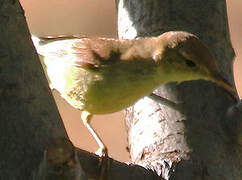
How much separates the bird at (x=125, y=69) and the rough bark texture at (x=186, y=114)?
0.06 m

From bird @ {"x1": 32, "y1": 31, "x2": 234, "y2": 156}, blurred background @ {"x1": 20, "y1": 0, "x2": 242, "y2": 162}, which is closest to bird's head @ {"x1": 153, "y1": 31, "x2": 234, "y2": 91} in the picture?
bird @ {"x1": 32, "y1": 31, "x2": 234, "y2": 156}

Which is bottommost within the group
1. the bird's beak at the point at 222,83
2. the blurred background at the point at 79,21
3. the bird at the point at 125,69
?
the blurred background at the point at 79,21

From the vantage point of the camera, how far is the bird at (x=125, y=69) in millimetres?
3076

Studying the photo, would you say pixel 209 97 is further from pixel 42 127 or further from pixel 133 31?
pixel 42 127

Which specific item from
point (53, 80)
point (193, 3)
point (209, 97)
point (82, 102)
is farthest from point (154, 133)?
point (53, 80)

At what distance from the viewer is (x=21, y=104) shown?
68.3 inches

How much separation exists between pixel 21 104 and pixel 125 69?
1567mm

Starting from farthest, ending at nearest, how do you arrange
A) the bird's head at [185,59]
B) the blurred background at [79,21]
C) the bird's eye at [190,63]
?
the blurred background at [79,21]
the bird's eye at [190,63]
the bird's head at [185,59]

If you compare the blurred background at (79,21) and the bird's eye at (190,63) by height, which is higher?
the bird's eye at (190,63)

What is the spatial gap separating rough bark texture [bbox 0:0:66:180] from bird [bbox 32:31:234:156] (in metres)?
1.17

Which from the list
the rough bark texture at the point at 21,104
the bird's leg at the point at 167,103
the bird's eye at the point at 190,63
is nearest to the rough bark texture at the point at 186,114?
the bird's leg at the point at 167,103

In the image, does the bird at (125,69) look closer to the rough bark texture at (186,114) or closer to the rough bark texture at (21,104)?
the rough bark texture at (186,114)

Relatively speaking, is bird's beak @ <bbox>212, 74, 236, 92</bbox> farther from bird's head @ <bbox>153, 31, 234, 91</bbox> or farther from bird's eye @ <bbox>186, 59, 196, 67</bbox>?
bird's eye @ <bbox>186, 59, 196, 67</bbox>

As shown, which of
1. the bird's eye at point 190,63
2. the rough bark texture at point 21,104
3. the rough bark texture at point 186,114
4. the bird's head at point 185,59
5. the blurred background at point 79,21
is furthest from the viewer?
the blurred background at point 79,21
